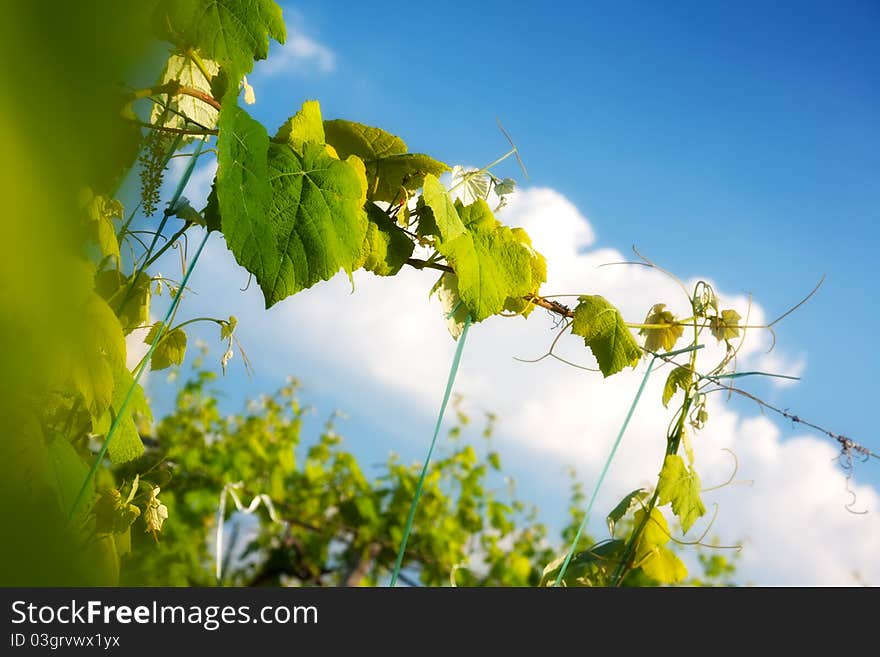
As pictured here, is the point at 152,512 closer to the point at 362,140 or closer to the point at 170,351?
the point at 170,351

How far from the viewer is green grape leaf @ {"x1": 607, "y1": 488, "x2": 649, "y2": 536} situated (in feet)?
5.05

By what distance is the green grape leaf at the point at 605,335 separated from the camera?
1.35 metres

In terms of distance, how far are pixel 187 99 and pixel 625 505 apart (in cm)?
101

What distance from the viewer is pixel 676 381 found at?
1.53m

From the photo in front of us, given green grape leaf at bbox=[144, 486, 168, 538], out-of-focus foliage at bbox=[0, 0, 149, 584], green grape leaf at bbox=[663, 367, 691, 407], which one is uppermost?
green grape leaf at bbox=[663, 367, 691, 407]

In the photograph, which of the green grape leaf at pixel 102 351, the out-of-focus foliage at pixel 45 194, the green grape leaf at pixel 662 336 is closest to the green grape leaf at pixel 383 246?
the green grape leaf at pixel 102 351

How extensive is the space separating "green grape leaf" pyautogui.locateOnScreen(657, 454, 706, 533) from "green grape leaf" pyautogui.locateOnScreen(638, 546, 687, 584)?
4.9 inches

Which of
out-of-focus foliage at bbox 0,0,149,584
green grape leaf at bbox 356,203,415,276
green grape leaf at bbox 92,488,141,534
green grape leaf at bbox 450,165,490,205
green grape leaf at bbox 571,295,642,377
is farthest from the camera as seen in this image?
green grape leaf at bbox 571,295,642,377

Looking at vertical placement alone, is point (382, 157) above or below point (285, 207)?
above

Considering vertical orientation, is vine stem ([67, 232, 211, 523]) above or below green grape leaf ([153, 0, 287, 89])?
below

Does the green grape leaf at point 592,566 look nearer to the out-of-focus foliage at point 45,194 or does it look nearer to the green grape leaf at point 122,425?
the green grape leaf at point 122,425

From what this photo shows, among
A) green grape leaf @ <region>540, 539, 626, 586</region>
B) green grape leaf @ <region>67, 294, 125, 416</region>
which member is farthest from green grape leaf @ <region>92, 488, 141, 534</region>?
green grape leaf @ <region>540, 539, 626, 586</region>

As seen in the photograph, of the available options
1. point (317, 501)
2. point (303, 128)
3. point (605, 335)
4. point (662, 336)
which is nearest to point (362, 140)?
point (303, 128)

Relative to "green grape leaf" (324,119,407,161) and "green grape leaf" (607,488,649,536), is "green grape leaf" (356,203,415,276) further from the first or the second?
"green grape leaf" (607,488,649,536)
